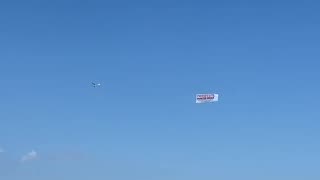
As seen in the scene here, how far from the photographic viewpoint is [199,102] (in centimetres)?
19775

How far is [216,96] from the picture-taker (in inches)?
7835

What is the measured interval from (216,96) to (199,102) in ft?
14.1
